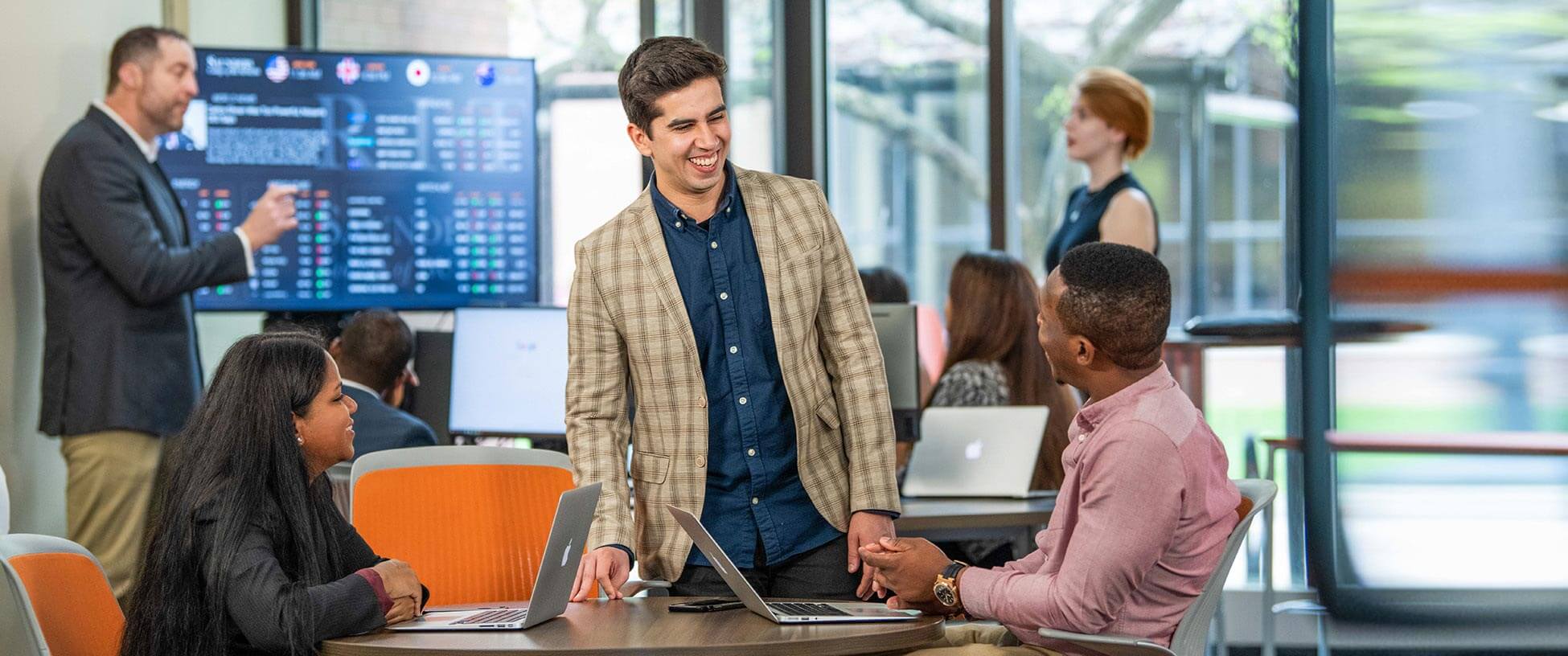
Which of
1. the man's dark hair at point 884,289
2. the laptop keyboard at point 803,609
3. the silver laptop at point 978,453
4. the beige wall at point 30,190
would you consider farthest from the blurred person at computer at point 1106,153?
the beige wall at point 30,190

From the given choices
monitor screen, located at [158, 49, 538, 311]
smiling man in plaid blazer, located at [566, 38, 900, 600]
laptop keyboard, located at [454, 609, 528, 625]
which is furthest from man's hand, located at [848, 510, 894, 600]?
monitor screen, located at [158, 49, 538, 311]

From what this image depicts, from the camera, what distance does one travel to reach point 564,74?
6.49 metres

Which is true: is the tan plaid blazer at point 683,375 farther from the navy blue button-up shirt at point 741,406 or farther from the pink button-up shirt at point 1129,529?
the pink button-up shirt at point 1129,529

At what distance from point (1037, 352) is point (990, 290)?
24cm

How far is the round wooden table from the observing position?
1.99 metres

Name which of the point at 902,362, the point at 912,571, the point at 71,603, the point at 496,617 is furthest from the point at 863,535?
the point at 902,362

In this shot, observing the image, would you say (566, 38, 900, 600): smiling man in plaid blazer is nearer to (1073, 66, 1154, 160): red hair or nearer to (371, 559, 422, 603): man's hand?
(371, 559, 422, 603): man's hand

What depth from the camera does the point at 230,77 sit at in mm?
5039

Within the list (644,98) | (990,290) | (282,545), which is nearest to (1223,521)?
(644,98)

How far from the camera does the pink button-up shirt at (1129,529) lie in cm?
216

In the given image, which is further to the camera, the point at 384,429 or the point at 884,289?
the point at 884,289

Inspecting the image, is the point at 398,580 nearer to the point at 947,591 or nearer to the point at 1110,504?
the point at 947,591

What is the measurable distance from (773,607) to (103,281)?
2820 mm

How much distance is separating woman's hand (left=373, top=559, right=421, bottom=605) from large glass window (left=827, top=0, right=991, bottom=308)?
181 inches
